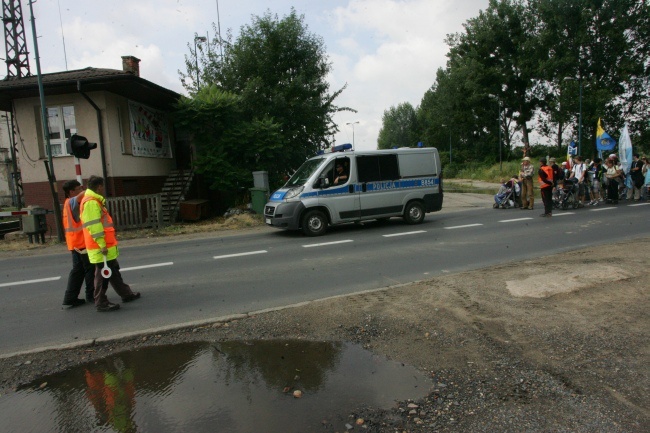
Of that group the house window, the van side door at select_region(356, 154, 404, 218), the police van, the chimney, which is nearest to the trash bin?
the police van

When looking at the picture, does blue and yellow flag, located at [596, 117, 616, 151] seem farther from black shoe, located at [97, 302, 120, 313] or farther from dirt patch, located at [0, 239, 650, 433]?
black shoe, located at [97, 302, 120, 313]

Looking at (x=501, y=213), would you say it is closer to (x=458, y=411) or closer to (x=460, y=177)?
(x=458, y=411)

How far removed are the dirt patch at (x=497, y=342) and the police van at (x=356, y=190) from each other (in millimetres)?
5731

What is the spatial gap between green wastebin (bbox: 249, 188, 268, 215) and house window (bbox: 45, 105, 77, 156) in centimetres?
724

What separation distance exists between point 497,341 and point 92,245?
513cm

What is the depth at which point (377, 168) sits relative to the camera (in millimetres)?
12578

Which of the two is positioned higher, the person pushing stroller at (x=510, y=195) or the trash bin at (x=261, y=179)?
the trash bin at (x=261, y=179)

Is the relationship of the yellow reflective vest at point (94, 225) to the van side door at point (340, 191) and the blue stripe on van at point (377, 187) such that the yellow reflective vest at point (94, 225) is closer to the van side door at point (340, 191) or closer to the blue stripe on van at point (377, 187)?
the blue stripe on van at point (377, 187)

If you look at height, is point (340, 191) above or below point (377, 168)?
below

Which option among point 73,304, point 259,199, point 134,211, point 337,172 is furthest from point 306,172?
point 73,304

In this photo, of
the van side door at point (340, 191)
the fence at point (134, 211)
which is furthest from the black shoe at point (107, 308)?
the fence at point (134, 211)

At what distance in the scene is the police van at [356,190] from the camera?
11.8 m

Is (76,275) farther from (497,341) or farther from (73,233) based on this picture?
(497,341)

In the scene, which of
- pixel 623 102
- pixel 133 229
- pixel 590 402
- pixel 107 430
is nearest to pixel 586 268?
pixel 590 402
